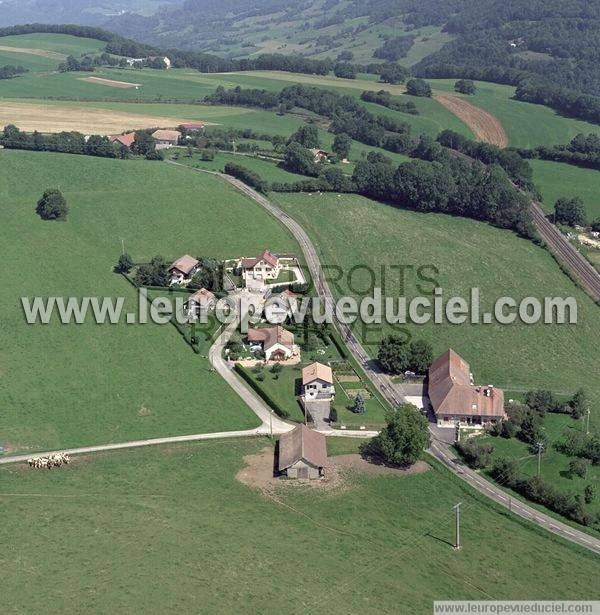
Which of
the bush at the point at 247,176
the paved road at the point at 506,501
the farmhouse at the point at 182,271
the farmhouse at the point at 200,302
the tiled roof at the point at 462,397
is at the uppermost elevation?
the bush at the point at 247,176

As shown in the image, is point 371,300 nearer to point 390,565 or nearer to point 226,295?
point 226,295

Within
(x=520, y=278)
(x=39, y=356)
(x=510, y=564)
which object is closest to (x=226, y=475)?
(x=510, y=564)

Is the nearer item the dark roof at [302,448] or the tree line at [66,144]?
the dark roof at [302,448]

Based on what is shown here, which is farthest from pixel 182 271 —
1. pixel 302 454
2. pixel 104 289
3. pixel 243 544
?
pixel 243 544

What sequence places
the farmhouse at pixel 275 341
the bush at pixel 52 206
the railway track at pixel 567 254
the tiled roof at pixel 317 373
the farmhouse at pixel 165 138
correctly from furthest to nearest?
1. the farmhouse at pixel 165 138
2. the bush at pixel 52 206
3. the railway track at pixel 567 254
4. the farmhouse at pixel 275 341
5. the tiled roof at pixel 317 373

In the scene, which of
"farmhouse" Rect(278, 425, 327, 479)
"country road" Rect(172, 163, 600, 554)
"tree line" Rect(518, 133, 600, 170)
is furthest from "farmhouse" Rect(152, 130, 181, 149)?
"farmhouse" Rect(278, 425, 327, 479)

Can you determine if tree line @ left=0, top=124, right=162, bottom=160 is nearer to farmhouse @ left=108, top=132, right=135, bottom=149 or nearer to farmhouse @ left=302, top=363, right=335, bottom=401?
farmhouse @ left=108, top=132, right=135, bottom=149

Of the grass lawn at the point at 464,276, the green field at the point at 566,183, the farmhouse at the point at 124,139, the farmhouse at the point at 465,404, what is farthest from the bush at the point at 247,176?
the farmhouse at the point at 465,404

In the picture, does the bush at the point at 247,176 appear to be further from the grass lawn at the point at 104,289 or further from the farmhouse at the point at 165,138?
the farmhouse at the point at 165,138
